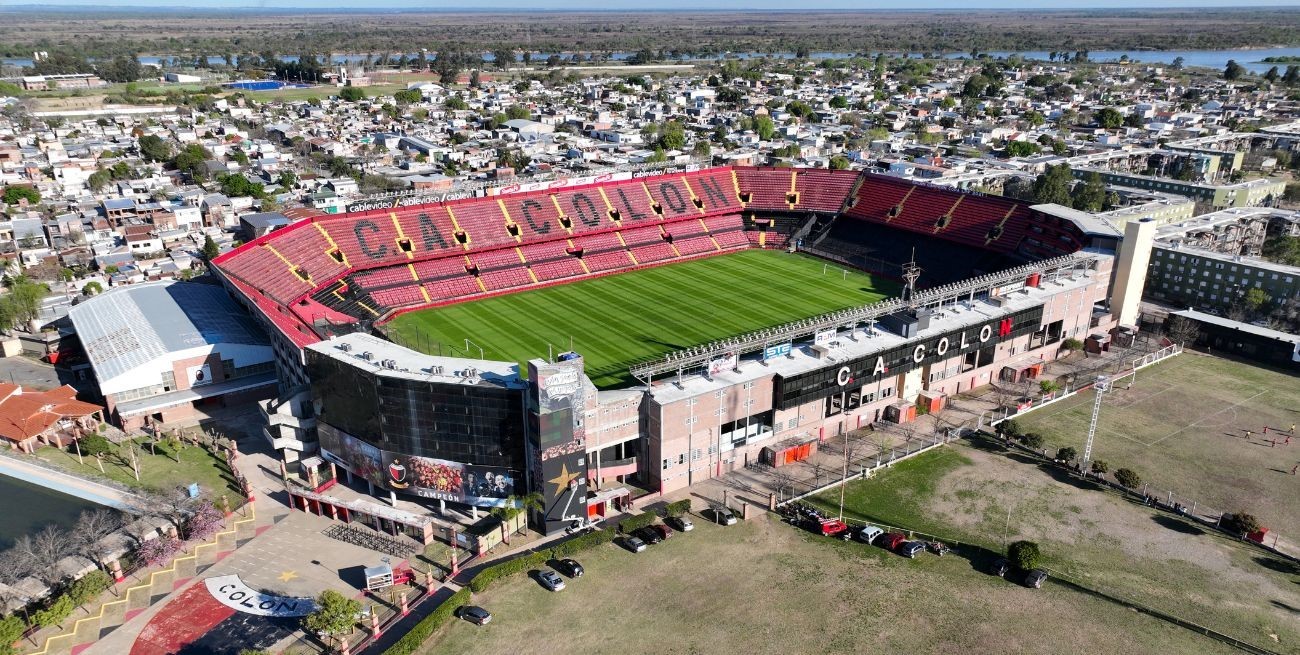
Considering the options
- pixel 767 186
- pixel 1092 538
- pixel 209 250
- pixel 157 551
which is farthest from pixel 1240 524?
pixel 209 250

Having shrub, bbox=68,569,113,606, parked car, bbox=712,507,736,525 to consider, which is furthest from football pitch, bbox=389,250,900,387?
shrub, bbox=68,569,113,606

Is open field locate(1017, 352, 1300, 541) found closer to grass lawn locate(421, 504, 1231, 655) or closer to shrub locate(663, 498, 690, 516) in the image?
grass lawn locate(421, 504, 1231, 655)

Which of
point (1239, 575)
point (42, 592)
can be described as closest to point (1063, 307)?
point (1239, 575)

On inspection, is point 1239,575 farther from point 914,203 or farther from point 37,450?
point 37,450

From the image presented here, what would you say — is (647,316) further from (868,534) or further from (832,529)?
(868,534)

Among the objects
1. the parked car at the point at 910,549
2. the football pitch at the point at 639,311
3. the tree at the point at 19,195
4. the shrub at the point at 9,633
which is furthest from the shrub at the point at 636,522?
the tree at the point at 19,195
